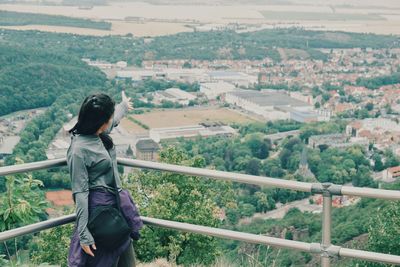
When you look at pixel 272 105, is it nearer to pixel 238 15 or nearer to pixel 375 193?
pixel 238 15

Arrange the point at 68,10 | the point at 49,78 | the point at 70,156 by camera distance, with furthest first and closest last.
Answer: the point at 68,10 → the point at 49,78 → the point at 70,156

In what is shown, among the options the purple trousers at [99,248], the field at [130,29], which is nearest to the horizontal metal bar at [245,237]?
the purple trousers at [99,248]

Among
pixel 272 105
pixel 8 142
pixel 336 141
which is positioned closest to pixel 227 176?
pixel 8 142

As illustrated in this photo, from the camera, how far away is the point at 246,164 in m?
29.5

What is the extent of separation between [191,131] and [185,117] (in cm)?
708

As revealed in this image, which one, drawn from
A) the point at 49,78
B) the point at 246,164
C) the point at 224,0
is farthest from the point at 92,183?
the point at 224,0

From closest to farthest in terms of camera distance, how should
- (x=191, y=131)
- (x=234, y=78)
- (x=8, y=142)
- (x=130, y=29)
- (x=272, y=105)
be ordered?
(x=8, y=142) → (x=191, y=131) → (x=272, y=105) → (x=234, y=78) → (x=130, y=29)

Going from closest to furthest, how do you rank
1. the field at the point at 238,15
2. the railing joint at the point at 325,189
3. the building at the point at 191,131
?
the railing joint at the point at 325,189, the building at the point at 191,131, the field at the point at 238,15

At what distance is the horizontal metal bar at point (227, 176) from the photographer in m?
2.54

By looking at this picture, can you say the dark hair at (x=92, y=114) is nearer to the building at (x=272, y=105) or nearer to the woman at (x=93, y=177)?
the woman at (x=93, y=177)

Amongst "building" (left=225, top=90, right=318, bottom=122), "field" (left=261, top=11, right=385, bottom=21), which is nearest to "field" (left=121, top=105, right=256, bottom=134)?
"building" (left=225, top=90, right=318, bottom=122)

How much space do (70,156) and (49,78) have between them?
40.2 meters

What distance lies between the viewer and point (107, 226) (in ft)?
8.39

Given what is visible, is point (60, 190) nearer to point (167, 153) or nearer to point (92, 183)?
point (167, 153)
